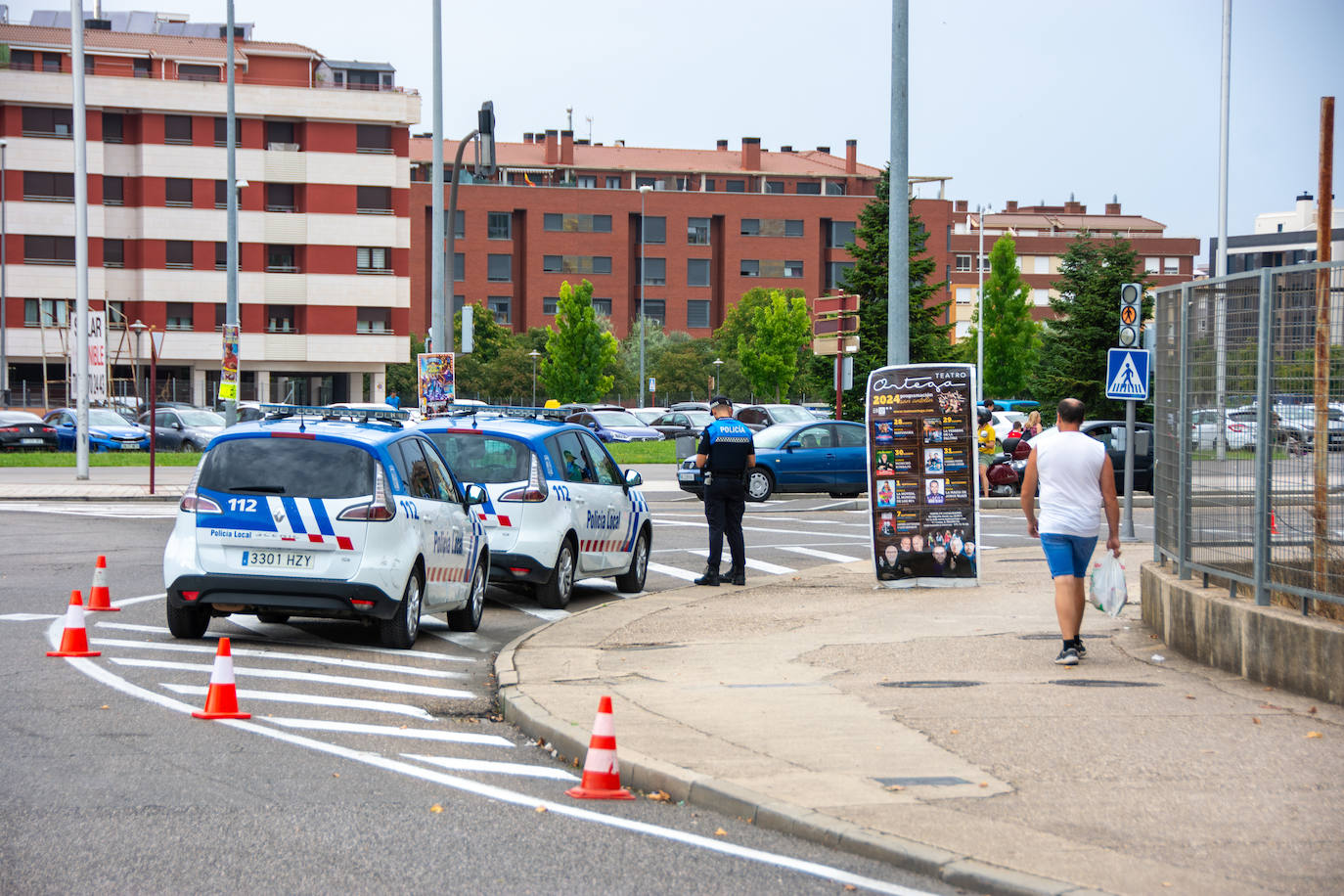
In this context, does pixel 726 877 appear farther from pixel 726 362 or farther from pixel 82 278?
pixel 726 362

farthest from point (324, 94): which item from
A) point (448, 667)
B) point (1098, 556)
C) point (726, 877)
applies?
point (726, 877)

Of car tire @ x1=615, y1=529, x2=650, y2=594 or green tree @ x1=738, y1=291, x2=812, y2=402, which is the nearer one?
car tire @ x1=615, y1=529, x2=650, y2=594

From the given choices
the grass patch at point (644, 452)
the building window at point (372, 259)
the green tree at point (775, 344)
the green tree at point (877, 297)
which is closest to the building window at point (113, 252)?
the building window at point (372, 259)

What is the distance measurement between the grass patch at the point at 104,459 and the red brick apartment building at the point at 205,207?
25280mm

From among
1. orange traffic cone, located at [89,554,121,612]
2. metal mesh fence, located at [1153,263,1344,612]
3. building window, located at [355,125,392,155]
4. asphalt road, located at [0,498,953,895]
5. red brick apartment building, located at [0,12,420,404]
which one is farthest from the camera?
building window, located at [355,125,392,155]

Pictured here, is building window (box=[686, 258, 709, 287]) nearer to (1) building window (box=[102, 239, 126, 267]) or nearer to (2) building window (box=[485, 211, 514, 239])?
(2) building window (box=[485, 211, 514, 239])

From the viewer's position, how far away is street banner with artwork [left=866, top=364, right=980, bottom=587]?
1534 centimetres

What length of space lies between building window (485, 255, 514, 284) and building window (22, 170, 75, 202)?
39042 mm

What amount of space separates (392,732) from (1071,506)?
190 inches

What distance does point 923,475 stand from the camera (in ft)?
50.6

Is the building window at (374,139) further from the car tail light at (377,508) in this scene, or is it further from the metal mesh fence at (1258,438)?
the metal mesh fence at (1258,438)

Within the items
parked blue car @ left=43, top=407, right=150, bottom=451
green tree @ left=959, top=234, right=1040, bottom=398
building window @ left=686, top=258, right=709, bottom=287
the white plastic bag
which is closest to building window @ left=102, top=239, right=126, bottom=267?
parked blue car @ left=43, top=407, right=150, bottom=451

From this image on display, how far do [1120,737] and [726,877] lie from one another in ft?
9.96

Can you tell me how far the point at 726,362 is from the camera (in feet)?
332
